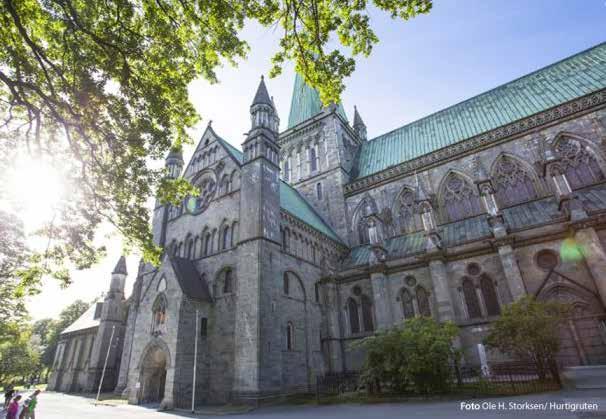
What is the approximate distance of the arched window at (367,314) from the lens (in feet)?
73.3

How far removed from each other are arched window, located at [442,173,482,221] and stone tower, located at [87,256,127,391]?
34.8 meters

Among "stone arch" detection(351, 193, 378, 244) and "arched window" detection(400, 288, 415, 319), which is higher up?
"stone arch" detection(351, 193, 378, 244)

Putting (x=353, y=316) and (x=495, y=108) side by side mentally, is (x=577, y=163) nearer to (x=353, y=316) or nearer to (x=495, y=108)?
(x=495, y=108)

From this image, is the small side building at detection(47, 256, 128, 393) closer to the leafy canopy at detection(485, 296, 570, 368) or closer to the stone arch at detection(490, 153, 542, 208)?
the leafy canopy at detection(485, 296, 570, 368)

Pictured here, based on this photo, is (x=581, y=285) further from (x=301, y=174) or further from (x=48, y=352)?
(x=48, y=352)

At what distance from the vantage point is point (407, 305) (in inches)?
834

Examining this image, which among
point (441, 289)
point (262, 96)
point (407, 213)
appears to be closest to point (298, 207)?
point (407, 213)

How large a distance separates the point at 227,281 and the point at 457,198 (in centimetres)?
1862

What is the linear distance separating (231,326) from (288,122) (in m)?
29.1

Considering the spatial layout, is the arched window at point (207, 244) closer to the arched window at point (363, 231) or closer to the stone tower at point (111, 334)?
the arched window at point (363, 231)

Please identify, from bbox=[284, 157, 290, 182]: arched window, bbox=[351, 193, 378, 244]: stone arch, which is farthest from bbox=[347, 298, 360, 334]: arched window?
bbox=[284, 157, 290, 182]: arched window

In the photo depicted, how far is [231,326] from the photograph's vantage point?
1892 centimetres

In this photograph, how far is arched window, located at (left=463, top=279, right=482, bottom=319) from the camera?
1883 cm

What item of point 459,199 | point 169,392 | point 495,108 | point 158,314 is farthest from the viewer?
point 495,108
